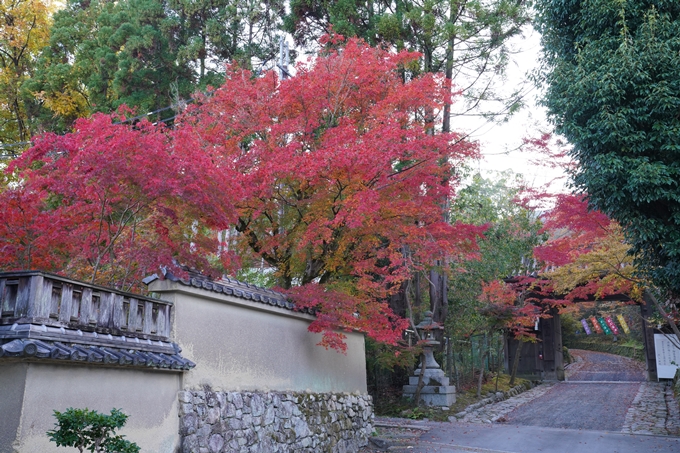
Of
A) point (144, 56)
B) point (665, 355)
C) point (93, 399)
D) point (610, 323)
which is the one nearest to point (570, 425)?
point (665, 355)

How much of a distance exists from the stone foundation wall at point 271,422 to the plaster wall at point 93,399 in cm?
34

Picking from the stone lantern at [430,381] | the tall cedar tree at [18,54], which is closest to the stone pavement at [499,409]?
the stone lantern at [430,381]

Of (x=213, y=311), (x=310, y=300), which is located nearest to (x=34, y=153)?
(x=213, y=311)

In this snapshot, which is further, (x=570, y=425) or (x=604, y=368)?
(x=604, y=368)

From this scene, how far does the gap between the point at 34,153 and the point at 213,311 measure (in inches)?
130

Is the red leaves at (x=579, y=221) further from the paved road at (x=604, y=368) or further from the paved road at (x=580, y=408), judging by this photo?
the paved road at (x=604, y=368)

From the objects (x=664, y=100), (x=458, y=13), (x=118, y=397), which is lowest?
(x=118, y=397)

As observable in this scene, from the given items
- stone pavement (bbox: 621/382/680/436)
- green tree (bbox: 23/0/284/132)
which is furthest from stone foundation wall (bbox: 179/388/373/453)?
green tree (bbox: 23/0/284/132)

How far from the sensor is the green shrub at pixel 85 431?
5012mm

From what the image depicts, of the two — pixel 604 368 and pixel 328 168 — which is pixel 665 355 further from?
pixel 328 168

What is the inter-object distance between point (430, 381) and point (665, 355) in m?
11.1

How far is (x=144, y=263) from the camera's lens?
763cm

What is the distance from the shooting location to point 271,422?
30.8 ft

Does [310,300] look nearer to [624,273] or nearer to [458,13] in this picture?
[624,273]
